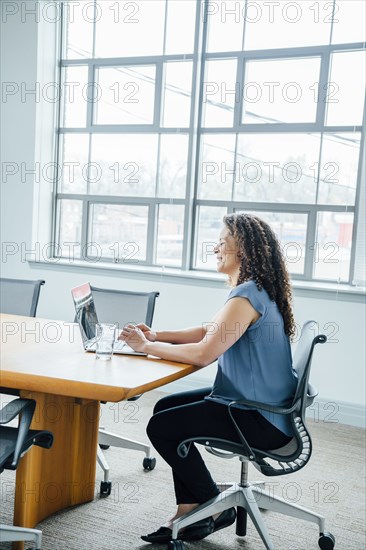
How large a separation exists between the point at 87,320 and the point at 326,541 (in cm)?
127

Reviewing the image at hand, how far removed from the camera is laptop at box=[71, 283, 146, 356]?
7.62 ft

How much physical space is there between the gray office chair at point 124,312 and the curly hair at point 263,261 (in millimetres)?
865

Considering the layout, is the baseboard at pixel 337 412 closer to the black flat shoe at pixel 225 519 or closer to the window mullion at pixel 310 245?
the window mullion at pixel 310 245

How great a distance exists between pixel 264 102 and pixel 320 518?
298cm

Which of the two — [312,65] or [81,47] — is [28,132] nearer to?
[81,47]

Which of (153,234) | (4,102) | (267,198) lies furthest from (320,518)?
(4,102)

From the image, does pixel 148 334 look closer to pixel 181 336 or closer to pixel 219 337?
pixel 181 336

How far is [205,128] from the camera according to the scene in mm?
4508

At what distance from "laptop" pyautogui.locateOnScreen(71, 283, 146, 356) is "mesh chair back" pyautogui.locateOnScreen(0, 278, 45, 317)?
868 millimetres

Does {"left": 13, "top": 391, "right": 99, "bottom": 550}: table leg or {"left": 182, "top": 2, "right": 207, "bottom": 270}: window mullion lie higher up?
{"left": 182, "top": 2, "right": 207, "bottom": 270}: window mullion

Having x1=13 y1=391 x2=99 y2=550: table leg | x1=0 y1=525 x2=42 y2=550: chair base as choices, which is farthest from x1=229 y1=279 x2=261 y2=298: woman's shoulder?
x1=0 y1=525 x2=42 y2=550: chair base

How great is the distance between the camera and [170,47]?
4586mm

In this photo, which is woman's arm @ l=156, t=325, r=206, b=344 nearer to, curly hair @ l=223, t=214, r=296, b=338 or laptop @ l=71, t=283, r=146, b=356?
laptop @ l=71, t=283, r=146, b=356

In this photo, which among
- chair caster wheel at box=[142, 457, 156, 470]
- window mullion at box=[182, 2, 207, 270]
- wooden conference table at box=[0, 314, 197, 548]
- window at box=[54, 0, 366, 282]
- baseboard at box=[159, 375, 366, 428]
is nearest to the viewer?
wooden conference table at box=[0, 314, 197, 548]
